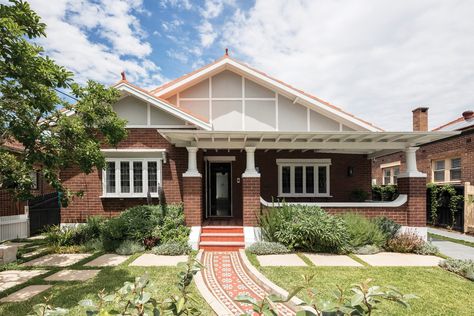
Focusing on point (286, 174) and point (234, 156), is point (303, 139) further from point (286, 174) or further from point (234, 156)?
point (234, 156)

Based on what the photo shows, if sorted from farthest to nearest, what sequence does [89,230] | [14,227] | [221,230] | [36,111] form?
[14,227], [221,230], [89,230], [36,111]

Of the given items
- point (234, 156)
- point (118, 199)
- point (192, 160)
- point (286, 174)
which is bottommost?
point (118, 199)

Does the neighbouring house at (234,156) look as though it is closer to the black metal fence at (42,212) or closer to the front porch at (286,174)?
the front porch at (286,174)

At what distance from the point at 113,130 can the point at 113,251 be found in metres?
3.81

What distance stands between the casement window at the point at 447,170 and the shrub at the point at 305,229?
10.1 metres

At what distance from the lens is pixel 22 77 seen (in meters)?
5.12

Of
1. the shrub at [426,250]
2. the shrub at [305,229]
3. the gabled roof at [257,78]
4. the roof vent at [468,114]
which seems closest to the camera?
the shrub at [305,229]

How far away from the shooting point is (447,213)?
1211 cm

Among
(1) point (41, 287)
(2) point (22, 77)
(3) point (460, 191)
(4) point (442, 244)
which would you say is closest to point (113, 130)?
(2) point (22, 77)

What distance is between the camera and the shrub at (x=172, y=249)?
→ 7539mm

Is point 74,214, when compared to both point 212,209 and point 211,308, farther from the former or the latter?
point 211,308

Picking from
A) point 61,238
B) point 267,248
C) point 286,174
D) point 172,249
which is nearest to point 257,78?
point 286,174

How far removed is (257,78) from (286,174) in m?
4.42

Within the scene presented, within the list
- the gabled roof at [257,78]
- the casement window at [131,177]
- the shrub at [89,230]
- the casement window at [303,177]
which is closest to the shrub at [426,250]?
the casement window at [303,177]
